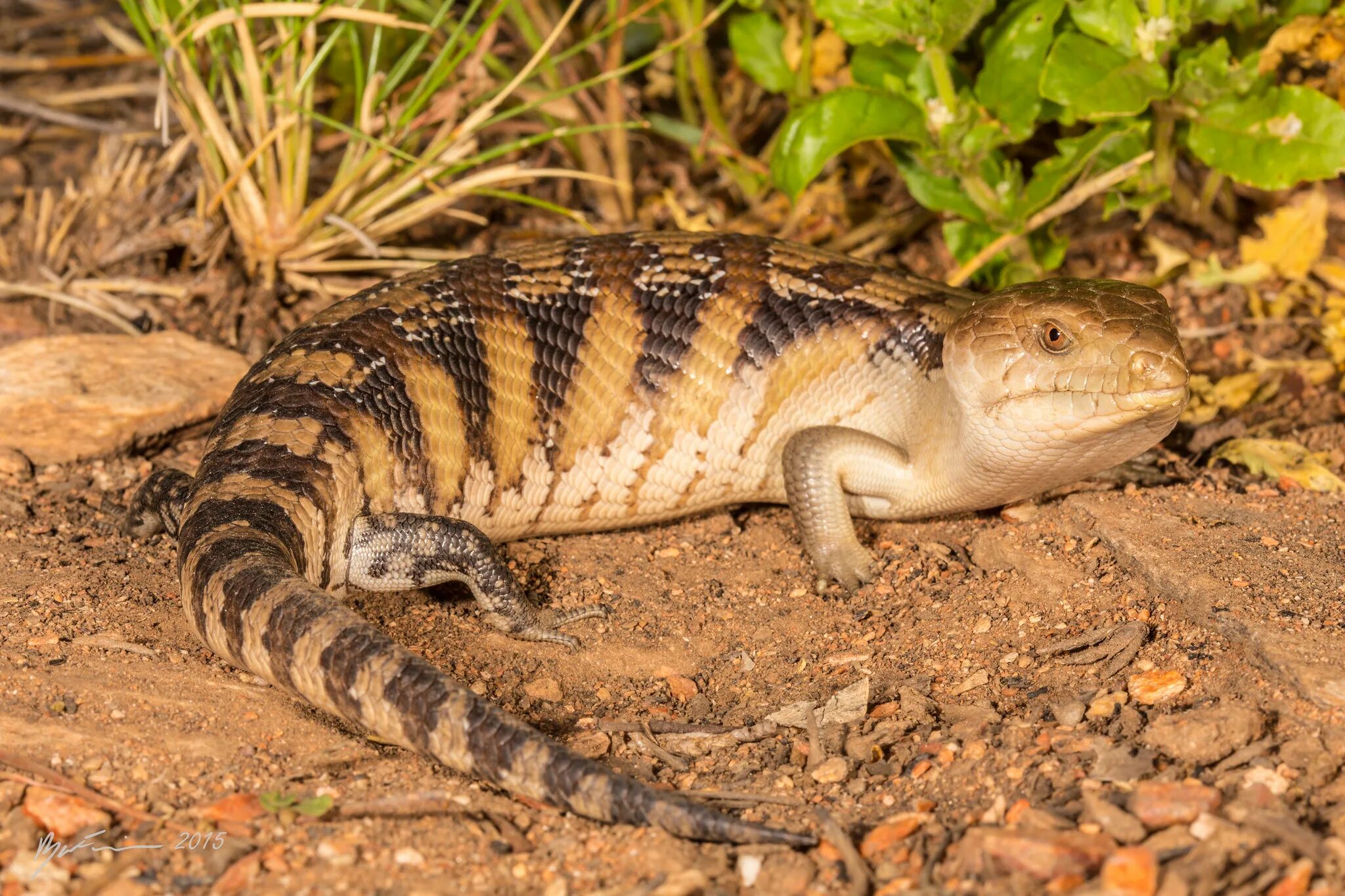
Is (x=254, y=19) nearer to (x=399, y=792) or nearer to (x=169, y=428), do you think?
(x=169, y=428)

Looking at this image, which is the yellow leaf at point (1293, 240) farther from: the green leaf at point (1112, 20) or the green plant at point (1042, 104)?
the green leaf at point (1112, 20)

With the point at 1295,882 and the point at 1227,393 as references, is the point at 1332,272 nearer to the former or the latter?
the point at 1227,393

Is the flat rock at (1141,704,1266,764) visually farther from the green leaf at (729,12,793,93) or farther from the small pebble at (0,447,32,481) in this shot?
the small pebble at (0,447,32,481)

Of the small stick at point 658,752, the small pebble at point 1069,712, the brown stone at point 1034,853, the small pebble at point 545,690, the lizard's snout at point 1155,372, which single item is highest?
the lizard's snout at point 1155,372

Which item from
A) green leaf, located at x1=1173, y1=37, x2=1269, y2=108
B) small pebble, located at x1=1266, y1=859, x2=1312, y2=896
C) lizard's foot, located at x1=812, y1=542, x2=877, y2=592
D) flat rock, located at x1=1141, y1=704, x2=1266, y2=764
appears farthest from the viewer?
green leaf, located at x1=1173, y1=37, x2=1269, y2=108

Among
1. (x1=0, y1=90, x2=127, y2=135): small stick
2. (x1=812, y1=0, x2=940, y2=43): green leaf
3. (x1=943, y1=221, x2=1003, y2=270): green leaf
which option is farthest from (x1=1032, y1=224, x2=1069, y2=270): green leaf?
(x1=0, y1=90, x2=127, y2=135): small stick

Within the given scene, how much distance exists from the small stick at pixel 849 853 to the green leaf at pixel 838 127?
313cm

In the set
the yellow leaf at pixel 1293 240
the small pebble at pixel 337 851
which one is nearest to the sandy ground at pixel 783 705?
the small pebble at pixel 337 851

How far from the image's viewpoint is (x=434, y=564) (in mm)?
4500

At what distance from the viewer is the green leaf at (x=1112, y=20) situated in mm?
5230

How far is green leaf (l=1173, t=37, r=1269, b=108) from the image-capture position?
17.6 feet

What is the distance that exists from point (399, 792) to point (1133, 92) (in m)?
4.13

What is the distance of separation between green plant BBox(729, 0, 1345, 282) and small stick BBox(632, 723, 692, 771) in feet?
8.96
